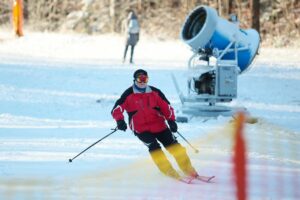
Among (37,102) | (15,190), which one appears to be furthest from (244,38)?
(15,190)

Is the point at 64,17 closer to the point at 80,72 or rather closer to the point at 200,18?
the point at 80,72

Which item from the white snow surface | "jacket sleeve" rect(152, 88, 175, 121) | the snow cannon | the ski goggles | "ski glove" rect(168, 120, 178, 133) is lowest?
the white snow surface

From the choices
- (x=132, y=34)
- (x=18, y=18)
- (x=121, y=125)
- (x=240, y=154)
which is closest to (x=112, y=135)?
(x=121, y=125)

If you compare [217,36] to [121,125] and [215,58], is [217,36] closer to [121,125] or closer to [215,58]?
[215,58]

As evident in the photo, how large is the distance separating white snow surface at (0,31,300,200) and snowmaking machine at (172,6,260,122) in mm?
395

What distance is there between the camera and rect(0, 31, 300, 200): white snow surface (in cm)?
639

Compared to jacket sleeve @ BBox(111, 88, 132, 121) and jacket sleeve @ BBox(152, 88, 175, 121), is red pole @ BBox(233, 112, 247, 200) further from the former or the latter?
jacket sleeve @ BBox(111, 88, 132, 121)

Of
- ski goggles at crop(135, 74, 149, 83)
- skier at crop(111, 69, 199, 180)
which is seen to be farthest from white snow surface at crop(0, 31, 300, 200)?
ski goggles at crop(135, 74, 149, 83)

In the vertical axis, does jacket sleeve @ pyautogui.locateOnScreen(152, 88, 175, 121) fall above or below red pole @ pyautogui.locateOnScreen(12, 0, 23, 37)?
below

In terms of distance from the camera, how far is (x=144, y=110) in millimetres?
7117

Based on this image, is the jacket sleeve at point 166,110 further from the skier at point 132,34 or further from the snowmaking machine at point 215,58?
the skier at point 132,34

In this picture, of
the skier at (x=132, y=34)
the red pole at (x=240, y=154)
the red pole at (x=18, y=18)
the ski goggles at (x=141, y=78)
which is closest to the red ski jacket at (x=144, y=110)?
the ski goggles at (x=141, y=78)

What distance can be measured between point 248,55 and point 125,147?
384cm

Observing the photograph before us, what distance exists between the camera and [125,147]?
8.80 m
